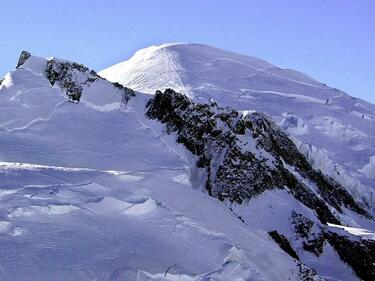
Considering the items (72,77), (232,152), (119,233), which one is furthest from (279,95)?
(119,233)

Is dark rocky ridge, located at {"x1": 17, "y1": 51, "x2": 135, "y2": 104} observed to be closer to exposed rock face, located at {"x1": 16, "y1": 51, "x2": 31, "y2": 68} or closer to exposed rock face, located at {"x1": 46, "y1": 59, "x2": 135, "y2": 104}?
exposed rock face, located at {"x1": 46, "y1": 59, "x2": 135, "y2": 104}

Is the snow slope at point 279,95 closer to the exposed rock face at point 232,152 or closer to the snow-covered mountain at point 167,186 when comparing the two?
the snow-covered mountain at point 167,186

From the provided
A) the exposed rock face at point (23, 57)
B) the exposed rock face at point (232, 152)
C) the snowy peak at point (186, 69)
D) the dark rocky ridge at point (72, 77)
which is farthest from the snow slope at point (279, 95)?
the exposed rock face at point (23, 57)

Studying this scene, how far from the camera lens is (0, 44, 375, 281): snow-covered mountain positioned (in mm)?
13070

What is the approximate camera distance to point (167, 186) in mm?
17109

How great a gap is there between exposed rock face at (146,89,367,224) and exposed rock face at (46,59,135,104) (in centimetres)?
334

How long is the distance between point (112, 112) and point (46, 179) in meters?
14.3

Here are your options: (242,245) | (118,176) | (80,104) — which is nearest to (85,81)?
(80,104)

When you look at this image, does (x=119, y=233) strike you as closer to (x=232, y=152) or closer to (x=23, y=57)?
(x=232, y=152)

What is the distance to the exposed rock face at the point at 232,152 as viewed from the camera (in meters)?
27.5

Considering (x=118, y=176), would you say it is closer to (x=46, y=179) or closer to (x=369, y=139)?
(x=46, y=179)

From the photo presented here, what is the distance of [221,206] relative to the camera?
56.1 feet

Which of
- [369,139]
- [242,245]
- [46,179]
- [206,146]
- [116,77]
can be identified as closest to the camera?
[242,245]

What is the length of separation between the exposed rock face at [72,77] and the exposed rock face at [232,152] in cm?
334
